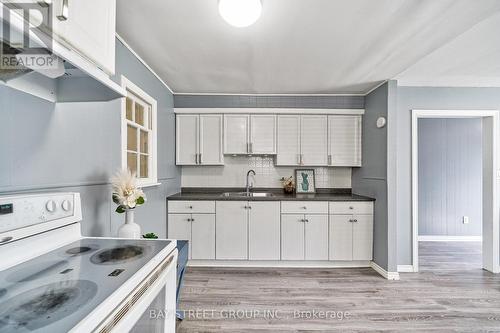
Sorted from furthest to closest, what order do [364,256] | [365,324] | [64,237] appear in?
1. [364,256]
2. [365,324]
3. [64,237]

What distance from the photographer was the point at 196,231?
3.18 m

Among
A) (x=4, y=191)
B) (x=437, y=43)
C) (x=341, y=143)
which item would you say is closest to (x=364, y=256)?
(x=341, y=143)

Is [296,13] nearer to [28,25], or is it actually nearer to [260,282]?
[28,25]

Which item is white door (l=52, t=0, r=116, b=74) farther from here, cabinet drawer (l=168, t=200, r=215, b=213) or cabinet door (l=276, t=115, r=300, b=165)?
cabinet door (l=276, t=115, r=300, b=165)

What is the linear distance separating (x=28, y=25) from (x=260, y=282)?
2.80 meters

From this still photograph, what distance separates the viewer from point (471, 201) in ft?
14.5

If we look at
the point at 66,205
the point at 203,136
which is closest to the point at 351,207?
the point at 203,136

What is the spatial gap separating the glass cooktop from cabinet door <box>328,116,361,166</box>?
9.54 feet

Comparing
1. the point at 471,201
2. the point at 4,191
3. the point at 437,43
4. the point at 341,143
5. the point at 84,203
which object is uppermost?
the point at 437,43

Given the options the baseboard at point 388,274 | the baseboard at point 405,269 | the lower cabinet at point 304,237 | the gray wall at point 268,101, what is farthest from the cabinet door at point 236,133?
the baseboard at point 405,269

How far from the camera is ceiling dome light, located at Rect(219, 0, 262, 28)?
1.51 meters

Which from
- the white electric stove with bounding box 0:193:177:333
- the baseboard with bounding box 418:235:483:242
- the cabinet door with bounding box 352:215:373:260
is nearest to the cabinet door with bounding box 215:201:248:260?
the cabinet door with bounding box 352:215:373:260

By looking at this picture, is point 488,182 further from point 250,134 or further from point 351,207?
point 250,134

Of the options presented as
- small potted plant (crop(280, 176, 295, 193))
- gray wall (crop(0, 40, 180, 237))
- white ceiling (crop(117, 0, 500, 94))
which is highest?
white ceiling (crop(117, 0, 500, 94))
